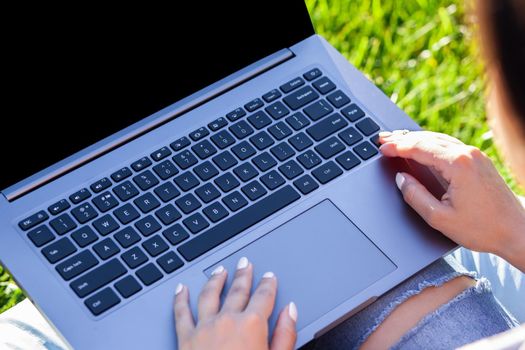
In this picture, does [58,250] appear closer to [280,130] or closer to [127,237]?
[127,237]

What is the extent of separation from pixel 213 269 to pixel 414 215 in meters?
0.30

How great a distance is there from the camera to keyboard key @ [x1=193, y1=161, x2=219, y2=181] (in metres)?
1.18

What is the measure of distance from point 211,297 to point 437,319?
0.31 metres

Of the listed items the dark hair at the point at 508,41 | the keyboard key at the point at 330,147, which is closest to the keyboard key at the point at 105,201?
the keyboard key at the point at 330,147

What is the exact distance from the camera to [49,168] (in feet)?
3.82

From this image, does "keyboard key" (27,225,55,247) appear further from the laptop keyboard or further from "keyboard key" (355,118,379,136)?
"keyboard key" (355,118,379,136)

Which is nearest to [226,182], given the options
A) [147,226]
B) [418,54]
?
[147,226]

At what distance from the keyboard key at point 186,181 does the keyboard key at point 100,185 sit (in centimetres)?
10

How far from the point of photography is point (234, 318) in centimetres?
103

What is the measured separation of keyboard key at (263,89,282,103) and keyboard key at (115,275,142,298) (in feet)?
1.22

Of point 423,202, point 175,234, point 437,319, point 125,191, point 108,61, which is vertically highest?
point 108,61

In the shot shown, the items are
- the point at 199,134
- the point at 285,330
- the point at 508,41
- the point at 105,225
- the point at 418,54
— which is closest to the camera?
the point at 508,41

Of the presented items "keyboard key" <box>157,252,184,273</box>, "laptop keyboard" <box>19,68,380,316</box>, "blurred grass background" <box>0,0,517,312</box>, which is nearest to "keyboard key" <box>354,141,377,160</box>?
"laptop keyboard" <box>19,68,380,316</box>

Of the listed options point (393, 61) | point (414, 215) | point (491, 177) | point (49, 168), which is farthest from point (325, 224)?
point (393, 61)
